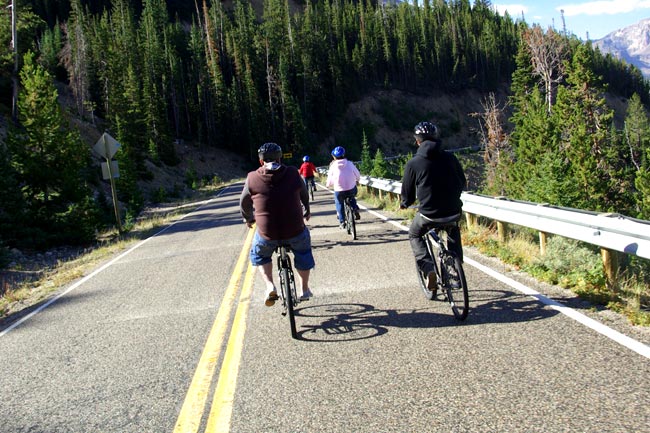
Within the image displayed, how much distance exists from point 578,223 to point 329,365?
4.22 metres

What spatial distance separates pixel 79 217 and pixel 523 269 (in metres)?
16.8

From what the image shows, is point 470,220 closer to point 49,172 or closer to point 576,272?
point 576,272

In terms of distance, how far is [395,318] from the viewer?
5922mm

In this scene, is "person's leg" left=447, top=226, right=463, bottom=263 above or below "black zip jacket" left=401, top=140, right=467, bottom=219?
below

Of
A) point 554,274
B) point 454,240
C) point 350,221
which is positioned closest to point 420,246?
point 454,240

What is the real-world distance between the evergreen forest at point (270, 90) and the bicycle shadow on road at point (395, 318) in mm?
15911

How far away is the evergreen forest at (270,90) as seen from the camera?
828 inches

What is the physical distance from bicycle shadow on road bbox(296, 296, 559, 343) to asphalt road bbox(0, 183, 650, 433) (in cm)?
2

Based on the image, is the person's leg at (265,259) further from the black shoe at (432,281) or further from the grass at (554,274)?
the grass at (554,274)

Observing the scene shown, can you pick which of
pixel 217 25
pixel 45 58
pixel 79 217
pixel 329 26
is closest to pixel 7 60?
pixel 79 217

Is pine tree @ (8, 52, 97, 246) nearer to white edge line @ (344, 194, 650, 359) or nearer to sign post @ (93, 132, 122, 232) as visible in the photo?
sign post @ (93, 132, 122, 232)

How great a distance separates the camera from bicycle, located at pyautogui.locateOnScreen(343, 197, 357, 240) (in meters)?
12.3

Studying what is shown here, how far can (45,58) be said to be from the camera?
81.9 m

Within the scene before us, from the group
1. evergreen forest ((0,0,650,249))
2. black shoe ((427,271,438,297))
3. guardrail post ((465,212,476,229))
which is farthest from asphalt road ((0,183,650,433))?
evergreen forest ((0,0,650,249))
